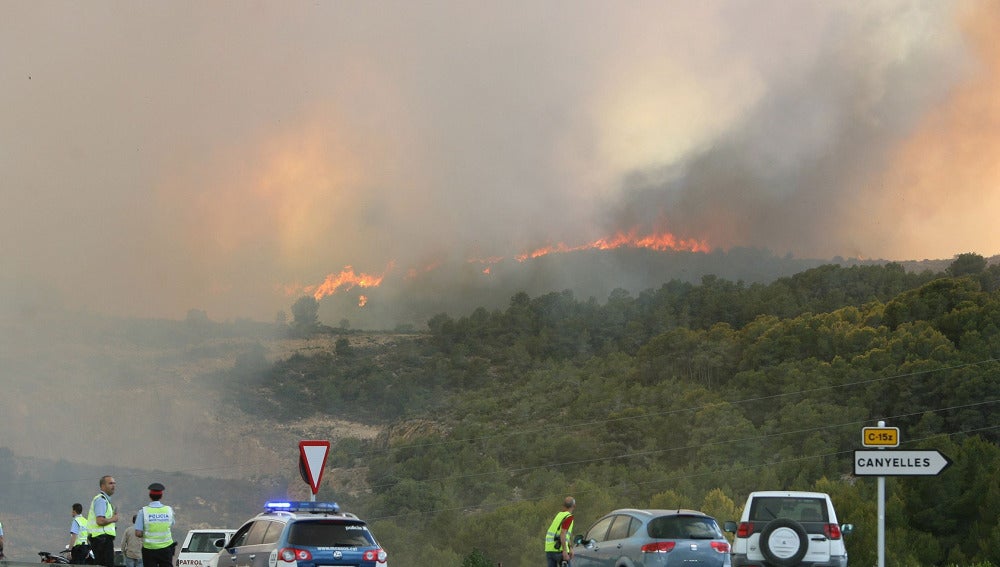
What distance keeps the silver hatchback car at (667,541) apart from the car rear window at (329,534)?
452cm

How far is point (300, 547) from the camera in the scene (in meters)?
19.6

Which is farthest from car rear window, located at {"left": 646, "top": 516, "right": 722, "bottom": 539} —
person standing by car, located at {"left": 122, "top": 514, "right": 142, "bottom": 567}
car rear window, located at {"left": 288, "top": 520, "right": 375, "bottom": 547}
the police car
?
person standing by car, located at {"left": 122, "top": 514, "right": 142, "bottom": 567}

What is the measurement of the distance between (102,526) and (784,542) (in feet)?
38.9

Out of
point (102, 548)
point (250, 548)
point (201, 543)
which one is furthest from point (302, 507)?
point (201, 543)

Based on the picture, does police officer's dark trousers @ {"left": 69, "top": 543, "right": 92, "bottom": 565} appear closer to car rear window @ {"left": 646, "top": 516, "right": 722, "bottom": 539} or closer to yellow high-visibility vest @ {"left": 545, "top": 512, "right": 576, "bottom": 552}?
yellow high-visibility vest @ {"left": 545, "top": 512, "right": 576, "bottom": 552}

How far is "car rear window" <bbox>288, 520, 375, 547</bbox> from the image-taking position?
64.9 ft

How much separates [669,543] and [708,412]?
141 meters

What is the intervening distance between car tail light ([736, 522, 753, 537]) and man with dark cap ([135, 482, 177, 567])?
35.3 feet

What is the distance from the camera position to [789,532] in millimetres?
23031

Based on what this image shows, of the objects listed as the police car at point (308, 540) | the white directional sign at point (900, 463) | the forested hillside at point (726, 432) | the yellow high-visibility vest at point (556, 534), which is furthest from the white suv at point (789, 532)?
the forested hillside at point (726, 432)

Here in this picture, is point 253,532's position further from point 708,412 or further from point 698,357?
point 698,357

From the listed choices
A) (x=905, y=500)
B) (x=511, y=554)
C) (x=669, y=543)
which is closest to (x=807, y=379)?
(x=511, y=554)

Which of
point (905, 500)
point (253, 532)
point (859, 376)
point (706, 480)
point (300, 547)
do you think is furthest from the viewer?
point (859, 376)

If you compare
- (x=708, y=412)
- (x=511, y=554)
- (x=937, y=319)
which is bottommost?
(x=511, y=554)
